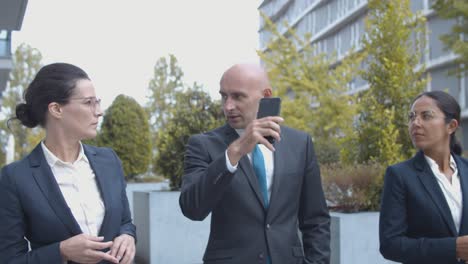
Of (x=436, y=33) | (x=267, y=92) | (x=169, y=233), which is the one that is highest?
(x=436, y=33)

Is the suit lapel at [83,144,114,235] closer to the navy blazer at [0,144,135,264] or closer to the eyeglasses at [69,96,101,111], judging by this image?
the navy blazer at [0,144,135,264]

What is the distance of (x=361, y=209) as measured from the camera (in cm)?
655

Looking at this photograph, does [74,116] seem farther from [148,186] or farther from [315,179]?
[148,186]

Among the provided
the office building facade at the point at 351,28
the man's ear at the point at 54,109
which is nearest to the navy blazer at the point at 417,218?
the man's ear at the point at 54,109

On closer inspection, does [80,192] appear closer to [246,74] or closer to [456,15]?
[246,74]

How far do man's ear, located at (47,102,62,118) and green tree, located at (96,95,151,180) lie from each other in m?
10.8

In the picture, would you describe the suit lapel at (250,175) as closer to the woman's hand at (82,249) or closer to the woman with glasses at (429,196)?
the woman's hand at (82,249)

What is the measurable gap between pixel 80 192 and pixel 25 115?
1.54ft

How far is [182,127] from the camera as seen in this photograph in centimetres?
952

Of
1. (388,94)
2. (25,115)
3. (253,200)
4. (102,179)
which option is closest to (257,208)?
(253,200)

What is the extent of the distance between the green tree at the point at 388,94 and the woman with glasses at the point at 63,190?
16.6 ft

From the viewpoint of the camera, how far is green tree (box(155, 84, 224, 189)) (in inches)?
371

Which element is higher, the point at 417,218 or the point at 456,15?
the point at 456,15

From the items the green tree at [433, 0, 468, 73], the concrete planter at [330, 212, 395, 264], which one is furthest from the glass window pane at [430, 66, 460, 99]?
the concrete planter at [330, 212, 395, 264]
